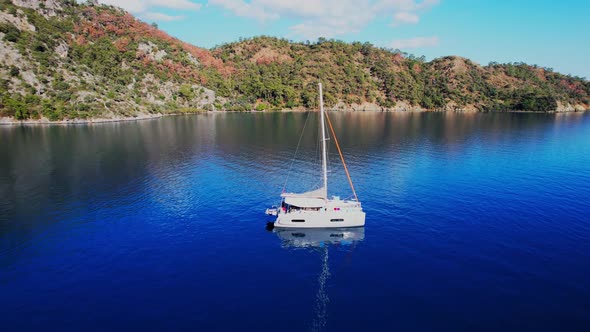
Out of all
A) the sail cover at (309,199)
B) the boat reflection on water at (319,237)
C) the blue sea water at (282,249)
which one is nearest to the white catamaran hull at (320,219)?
the boat reflection on water at (319,237)

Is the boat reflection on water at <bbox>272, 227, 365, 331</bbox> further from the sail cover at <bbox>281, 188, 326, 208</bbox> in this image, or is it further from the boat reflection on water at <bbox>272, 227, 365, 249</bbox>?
the sail cover at <bbox>281, 188, 326, 208</bbox>

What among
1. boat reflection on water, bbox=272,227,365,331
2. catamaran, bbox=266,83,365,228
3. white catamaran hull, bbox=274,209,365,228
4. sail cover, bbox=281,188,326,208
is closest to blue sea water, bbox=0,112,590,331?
boat reflection on water, bbox=272,227,365,331

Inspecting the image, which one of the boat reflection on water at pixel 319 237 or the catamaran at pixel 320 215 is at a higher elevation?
the catamaran at pixel 320 215

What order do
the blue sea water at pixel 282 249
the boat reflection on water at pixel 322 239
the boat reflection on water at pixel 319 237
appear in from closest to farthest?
the blue sea water at pixel 282 249, the boat reflection on water at pixel 322 239, the boat reflection on water at pixel 319 237

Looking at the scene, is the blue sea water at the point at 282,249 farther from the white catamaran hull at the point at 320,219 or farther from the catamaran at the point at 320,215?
the catamaran at the point at 320,215

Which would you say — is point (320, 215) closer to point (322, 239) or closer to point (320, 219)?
point (320, 219)

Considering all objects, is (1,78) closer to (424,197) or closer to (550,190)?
(424,197)
